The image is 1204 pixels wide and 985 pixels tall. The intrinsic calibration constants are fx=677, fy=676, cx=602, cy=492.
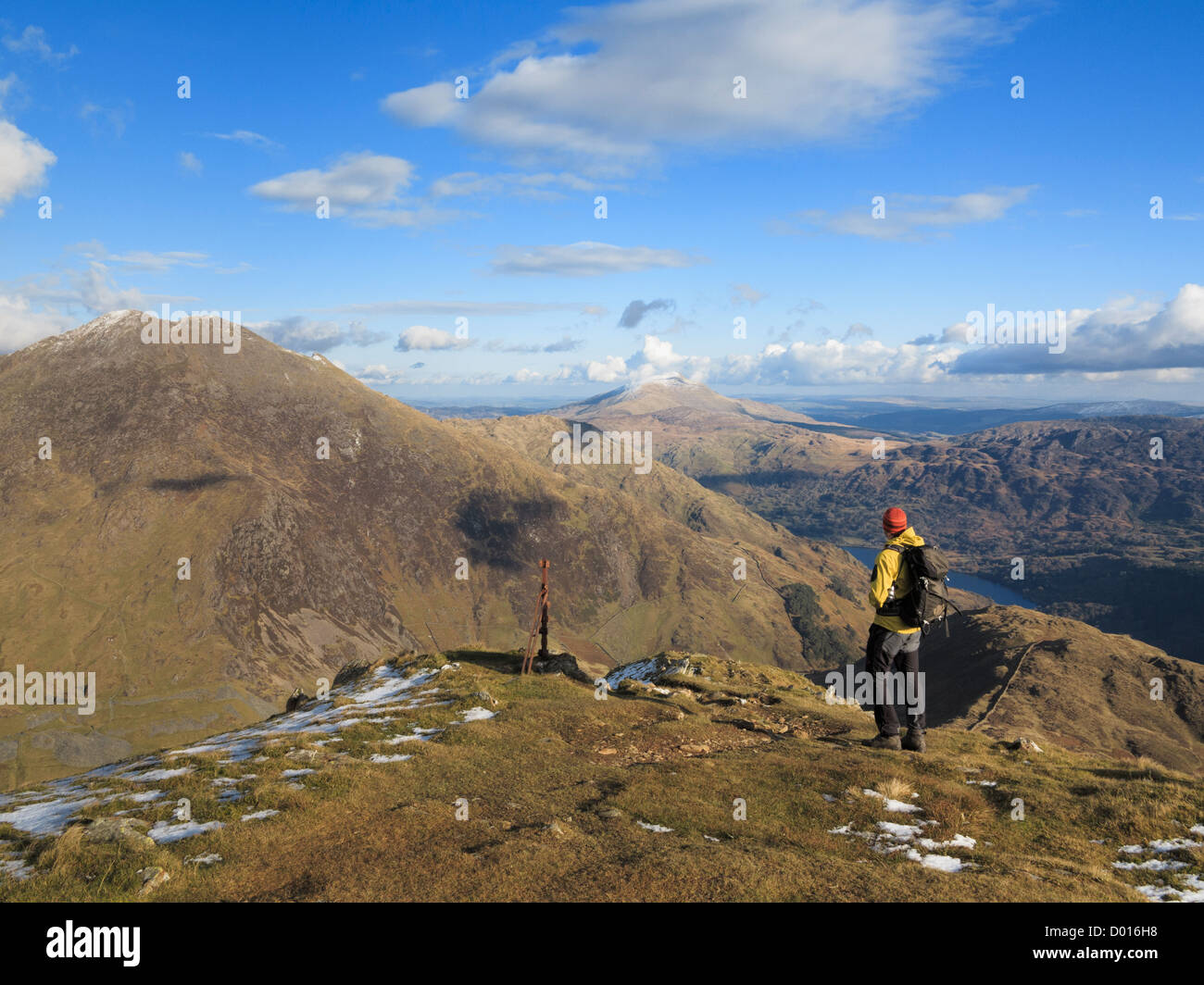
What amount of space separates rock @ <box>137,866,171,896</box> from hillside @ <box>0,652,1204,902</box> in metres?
0.04

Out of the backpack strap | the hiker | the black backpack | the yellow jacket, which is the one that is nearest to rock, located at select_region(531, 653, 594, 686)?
the hiker

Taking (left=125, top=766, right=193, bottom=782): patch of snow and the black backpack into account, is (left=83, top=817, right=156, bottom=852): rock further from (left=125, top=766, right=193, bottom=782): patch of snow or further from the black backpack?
the black backpack

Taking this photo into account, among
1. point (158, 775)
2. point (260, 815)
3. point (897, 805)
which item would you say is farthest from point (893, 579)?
point (158, 775)

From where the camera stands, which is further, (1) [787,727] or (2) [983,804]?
(1) [787,727]

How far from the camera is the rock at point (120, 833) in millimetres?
13367

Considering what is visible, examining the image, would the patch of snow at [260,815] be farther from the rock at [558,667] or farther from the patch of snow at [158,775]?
the rock at [558,667]

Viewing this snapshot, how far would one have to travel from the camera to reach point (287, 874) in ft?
40.3

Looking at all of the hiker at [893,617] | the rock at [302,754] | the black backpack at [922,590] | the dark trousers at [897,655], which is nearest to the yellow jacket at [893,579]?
the hiker at [893,617]

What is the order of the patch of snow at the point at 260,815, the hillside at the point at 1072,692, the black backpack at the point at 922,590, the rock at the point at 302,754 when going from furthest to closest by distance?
the hillside at the point at 1072,692, the rock at the point at 302,754, the black backpack at the point at 922,590, the patch of snow at the point at 260,815

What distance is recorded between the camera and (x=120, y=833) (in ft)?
45.6

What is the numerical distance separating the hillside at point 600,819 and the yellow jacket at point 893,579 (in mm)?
3729
